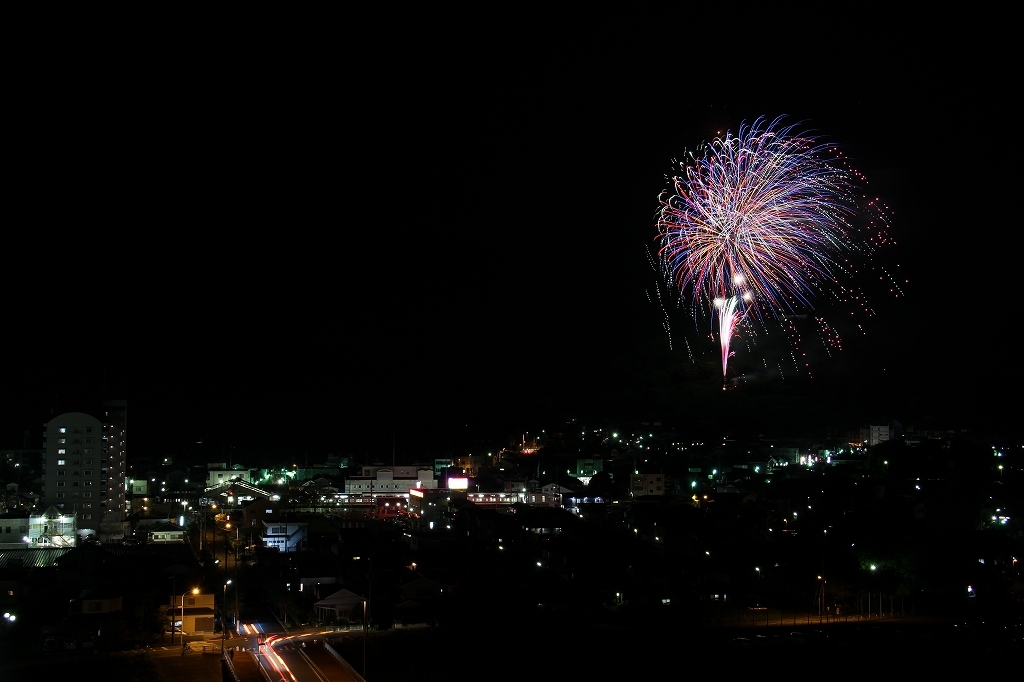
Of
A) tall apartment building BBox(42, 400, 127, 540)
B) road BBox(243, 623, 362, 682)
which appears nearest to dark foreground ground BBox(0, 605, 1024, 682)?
road BBox(243, 623, 362, 682)

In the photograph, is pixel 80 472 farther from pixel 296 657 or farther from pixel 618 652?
pixel 618 652

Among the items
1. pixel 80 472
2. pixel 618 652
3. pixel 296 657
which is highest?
pixel 80 472

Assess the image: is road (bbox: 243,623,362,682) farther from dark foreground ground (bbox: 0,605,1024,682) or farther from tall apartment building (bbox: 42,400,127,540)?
tall apartment building (bbox: 42,400,127,540)

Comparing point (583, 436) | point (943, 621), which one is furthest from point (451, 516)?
point (583, 436)

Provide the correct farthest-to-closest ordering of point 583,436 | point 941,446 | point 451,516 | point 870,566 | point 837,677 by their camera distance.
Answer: point 583,436
point 941,446
point 451,516
point 870,566
point 837,677

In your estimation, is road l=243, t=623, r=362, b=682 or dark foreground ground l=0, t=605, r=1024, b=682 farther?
dark foreground ground l=0, t=605, r=1024, b=682

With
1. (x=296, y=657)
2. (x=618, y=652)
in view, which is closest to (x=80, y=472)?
(x=296, y=657)

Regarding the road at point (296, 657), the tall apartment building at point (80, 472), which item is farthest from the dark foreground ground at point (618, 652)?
the tall apartment building at point (80, 472)

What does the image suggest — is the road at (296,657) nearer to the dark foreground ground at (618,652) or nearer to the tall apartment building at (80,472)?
the dark foreground ground at (618,652)

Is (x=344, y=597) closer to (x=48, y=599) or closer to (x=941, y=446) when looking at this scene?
(x=48, y=599)
